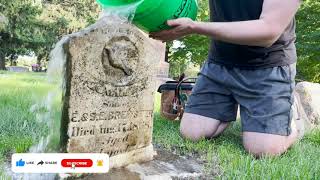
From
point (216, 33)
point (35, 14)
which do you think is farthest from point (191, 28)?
point (35, 14)

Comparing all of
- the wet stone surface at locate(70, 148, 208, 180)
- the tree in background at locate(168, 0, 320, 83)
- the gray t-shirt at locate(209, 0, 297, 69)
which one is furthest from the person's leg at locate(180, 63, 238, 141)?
the tree in background at locate(168, 0, 320, 83)

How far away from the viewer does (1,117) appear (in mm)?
3699

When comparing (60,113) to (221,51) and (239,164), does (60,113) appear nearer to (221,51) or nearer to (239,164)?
(239,164)

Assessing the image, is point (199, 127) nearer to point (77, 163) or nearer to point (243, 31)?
point (243, 31)

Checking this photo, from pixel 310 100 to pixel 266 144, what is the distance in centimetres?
247

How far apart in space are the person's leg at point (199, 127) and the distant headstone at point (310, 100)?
6.24ft

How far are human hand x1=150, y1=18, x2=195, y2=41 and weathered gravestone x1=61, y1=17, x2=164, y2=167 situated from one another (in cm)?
7

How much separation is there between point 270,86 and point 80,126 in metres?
1.54

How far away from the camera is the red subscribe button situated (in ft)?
7.32

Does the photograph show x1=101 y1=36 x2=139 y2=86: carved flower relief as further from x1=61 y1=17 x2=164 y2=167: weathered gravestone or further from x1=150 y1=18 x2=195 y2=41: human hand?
x1=150 y1=18 x2=195 y2=41: human hand

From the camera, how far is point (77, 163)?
230cm

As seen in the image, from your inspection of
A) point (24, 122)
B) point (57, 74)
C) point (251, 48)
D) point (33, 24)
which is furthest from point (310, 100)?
point (33, 24)

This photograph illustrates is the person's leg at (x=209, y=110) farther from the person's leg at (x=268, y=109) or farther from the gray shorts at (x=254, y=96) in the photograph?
the person's leg at (x=268, y=109)

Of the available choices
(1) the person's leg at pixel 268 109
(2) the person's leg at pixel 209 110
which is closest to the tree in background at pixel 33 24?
(2) the person's leg at pixel 209 110
